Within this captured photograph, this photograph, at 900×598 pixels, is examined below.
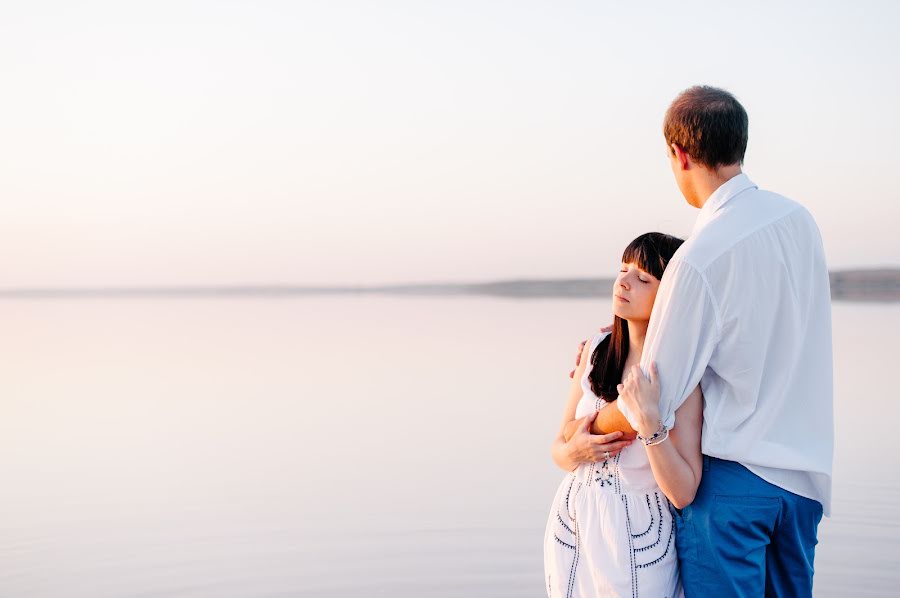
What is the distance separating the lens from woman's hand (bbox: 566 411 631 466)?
229 centimetres

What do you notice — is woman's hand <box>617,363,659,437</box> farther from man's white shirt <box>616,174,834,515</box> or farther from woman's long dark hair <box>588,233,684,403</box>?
woman's long dark hair <box>588,233,684,403</box>

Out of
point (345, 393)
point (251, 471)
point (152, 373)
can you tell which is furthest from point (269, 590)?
point (152, 373)

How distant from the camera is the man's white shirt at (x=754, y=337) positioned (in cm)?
204

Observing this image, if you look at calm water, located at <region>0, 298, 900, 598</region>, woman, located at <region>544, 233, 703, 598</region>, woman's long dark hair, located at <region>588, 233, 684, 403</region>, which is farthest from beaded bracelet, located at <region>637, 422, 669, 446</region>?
calm water, located at <region>0, 298, 900, 598</region>

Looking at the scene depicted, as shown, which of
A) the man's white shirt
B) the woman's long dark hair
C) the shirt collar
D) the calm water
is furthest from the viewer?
the calm water

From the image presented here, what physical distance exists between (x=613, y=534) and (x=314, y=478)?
4043 mm

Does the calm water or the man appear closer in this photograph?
the man

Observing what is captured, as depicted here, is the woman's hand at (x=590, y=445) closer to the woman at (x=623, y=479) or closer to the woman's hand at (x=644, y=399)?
the woman at (x=623, y=479)

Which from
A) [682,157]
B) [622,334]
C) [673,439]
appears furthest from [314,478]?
[682,157]

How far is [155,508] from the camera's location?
5.51m

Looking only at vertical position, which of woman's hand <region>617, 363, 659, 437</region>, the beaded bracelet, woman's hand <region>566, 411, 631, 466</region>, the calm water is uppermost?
woman's hand <region>617, 363, 659, 437</region>

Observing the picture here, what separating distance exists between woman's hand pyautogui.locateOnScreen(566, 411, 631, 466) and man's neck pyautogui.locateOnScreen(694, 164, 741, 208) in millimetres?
565

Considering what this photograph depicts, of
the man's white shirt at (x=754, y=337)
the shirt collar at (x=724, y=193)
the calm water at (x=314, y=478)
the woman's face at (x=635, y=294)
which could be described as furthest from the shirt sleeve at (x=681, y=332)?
the calm water at (x=314, y=478)

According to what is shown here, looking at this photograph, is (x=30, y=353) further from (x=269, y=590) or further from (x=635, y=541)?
(x=635, y=541)
